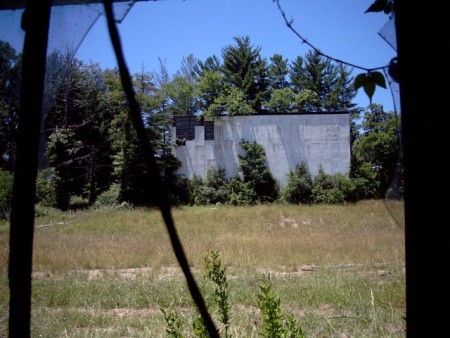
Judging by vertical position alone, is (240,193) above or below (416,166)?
below

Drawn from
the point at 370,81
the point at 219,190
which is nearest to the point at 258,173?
the point at 219,190

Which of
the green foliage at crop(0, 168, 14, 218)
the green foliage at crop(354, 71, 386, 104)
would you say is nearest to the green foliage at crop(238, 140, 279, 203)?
the green foliage at crop(354, 71, 386, 104)

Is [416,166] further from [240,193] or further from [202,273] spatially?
[240,193]

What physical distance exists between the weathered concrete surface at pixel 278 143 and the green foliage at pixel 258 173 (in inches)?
19.9

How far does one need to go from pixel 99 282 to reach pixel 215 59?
37.9m

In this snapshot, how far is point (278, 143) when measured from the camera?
23.6 metres

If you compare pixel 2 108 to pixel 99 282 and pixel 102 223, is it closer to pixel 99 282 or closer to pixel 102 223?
pixel 99 282

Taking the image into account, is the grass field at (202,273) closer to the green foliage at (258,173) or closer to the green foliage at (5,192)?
the green foliage at (5,192)

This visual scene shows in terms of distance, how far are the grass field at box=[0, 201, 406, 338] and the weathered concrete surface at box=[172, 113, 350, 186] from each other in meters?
8.48

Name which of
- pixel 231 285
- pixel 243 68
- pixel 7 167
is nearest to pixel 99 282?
pixel 231 285

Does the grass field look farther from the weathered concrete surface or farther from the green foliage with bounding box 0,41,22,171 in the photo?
the weathered concrete surface

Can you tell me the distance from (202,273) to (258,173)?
16.7 m

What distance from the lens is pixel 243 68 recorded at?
3681cm

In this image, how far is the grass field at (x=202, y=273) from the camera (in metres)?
3.80
